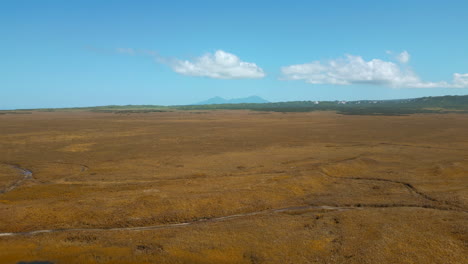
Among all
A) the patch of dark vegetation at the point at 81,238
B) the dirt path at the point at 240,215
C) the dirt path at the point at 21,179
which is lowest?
the dirt path at the point at 240,215

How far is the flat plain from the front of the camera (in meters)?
24.1

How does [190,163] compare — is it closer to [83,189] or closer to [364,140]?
[83,189]

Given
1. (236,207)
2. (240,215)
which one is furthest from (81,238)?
(236,207)

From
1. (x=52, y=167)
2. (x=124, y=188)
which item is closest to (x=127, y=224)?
(x=124, y=188)

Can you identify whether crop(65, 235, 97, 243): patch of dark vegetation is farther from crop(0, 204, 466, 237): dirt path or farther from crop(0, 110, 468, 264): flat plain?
crop(0, 204, 466, 237): dirt path

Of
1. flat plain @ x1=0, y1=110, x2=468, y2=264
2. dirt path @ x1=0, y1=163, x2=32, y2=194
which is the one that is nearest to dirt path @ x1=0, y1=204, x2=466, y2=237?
flat plain @ x1=0, y1=110, x2=468, y2=264

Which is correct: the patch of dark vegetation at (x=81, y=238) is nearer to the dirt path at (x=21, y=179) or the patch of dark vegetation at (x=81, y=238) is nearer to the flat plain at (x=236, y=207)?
the flat plain at (x=236, y=207)

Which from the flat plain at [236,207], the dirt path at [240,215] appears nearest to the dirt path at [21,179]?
the flat plain at [236,207]

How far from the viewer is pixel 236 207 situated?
3350cm

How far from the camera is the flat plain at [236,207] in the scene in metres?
24.1

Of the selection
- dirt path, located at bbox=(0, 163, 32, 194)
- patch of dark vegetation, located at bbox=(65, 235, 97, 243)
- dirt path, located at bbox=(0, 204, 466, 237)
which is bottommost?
dirt path, located at bbox=(0, 204, 466, 237)

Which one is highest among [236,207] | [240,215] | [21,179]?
[21,179]

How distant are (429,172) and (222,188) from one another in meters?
29.0

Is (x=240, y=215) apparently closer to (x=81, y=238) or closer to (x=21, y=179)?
(x=81, y=238)
